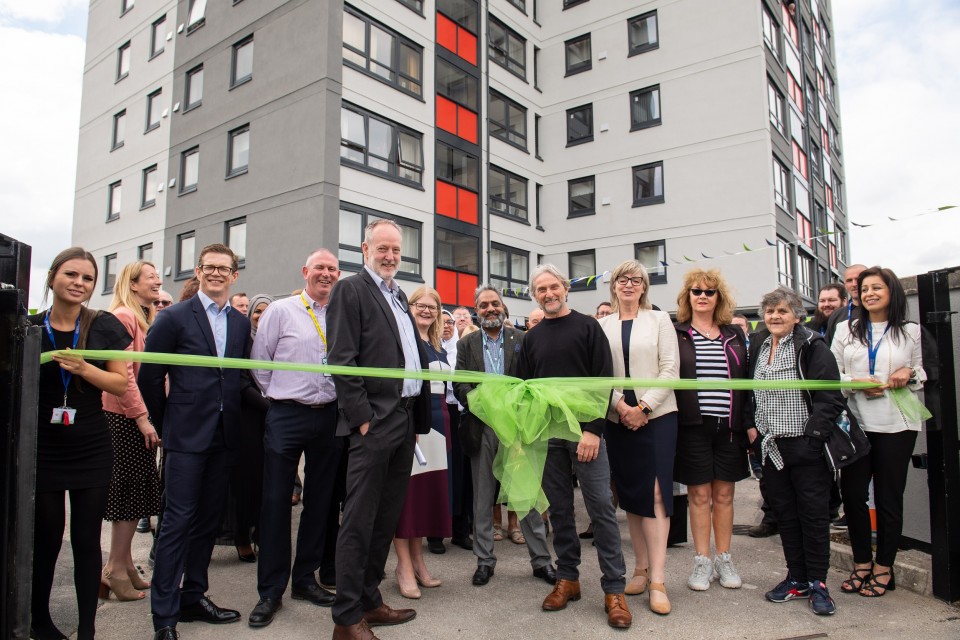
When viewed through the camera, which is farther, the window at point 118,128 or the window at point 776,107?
the window at point 118,128

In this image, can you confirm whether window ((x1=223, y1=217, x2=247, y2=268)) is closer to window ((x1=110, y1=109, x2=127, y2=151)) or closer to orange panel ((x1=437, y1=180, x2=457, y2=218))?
orange panel ((x1=437, y1=180, x2=457, y2=218))

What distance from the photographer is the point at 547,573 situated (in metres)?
4.39

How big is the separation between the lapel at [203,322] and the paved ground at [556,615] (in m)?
1.60

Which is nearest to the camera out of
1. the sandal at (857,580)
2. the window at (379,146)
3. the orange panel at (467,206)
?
the sandal at (857,580)

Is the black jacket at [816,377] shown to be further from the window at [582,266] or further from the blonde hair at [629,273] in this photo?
the window at [582,266]

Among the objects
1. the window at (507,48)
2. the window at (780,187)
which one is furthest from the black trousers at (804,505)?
the window at (507,48)

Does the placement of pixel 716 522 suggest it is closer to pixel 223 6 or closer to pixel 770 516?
pixel 770 516

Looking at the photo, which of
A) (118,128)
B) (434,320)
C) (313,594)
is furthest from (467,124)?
(313,594)

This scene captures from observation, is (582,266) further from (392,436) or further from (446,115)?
(392,436)

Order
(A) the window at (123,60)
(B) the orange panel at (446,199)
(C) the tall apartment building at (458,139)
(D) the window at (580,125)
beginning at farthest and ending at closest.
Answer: (A) the window at (123,60) < (D) the window at (580,125) < (B) the orange panel at (446,199) < (C) the tall apartment building at (458,139)

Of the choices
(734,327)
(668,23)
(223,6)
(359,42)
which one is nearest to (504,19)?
(668,23)

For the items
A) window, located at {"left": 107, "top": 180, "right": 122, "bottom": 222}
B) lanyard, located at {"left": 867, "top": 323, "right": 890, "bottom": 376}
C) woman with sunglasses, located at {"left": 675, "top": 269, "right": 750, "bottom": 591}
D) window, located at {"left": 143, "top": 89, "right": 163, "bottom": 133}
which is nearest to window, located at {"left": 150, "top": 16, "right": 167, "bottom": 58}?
window, located at {"left": 143, "top": 89, "right": 163, "bottom": 133}

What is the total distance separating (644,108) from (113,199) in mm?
18435

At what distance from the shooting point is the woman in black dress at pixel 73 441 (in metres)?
3.03
